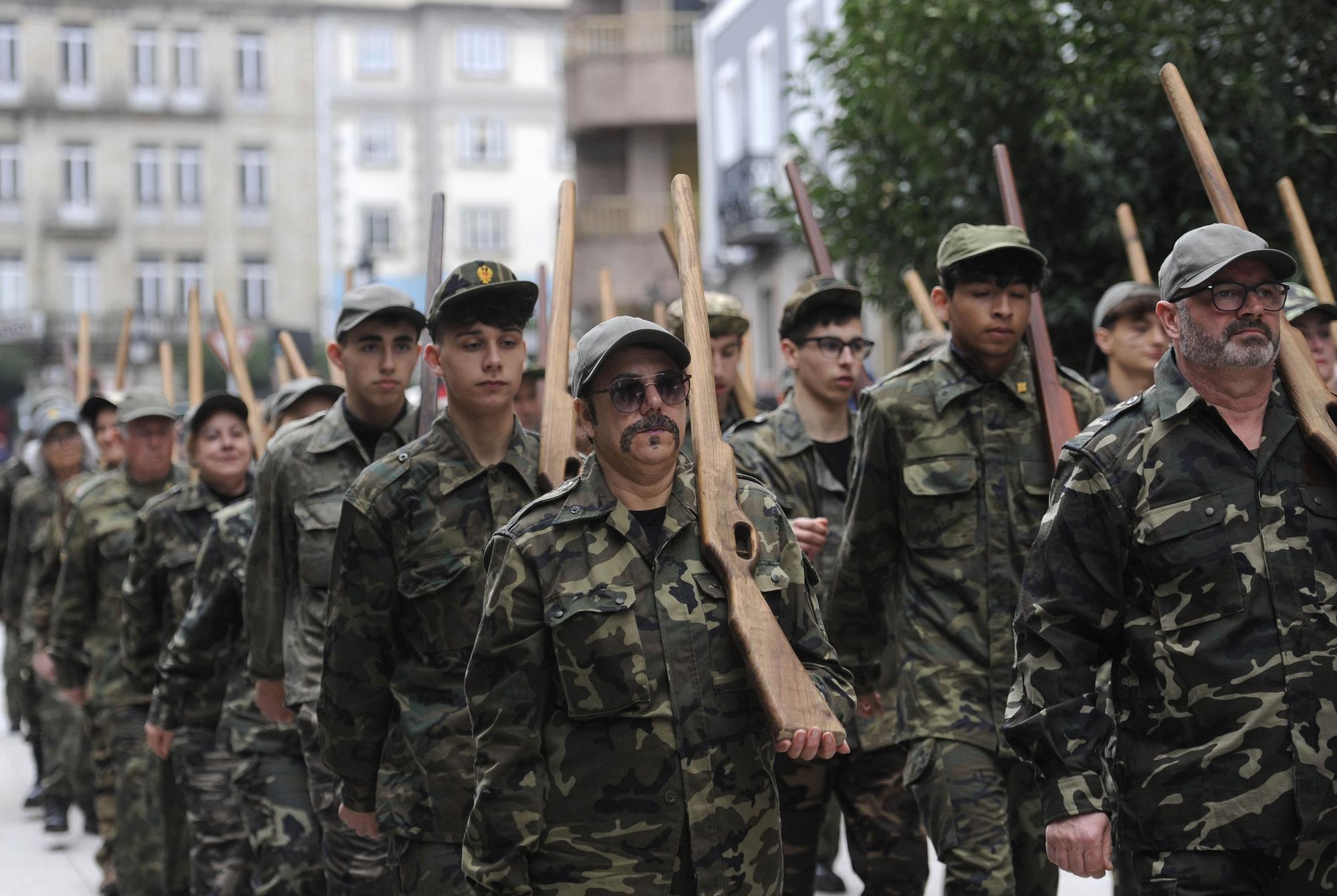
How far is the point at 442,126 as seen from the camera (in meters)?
67.7

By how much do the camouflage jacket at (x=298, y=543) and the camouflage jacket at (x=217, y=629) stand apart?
35.3 inches

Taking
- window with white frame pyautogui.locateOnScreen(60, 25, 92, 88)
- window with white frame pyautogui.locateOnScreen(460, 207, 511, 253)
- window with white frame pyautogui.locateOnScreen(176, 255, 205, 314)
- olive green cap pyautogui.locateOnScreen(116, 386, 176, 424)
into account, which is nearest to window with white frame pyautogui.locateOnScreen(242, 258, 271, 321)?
window with white frame pyautogui.locateOnScreen(176, 255, 205, 314)

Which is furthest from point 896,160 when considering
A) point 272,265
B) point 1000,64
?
point 272,265

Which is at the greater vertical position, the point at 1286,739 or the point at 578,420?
the point at 578,420

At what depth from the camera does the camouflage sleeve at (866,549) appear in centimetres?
611

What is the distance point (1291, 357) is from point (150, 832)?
6.22 meters

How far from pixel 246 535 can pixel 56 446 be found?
6.02 meters

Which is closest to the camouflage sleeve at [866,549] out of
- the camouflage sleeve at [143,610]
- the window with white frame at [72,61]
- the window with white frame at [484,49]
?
the camouflage sleeve at [143,610]

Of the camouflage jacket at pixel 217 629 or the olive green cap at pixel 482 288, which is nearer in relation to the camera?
the olive green cap at pixel 482 288

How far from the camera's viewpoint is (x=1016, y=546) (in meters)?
5.88

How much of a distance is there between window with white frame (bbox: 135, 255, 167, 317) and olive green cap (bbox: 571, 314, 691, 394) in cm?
5929

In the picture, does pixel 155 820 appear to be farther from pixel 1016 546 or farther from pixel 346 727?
pixel 1016 546

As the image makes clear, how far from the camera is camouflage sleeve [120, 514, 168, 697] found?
8797 millimetres

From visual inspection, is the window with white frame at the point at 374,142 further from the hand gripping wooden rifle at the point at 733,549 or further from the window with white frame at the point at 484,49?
the hand gripping wooden rifle at the point at 733,549
